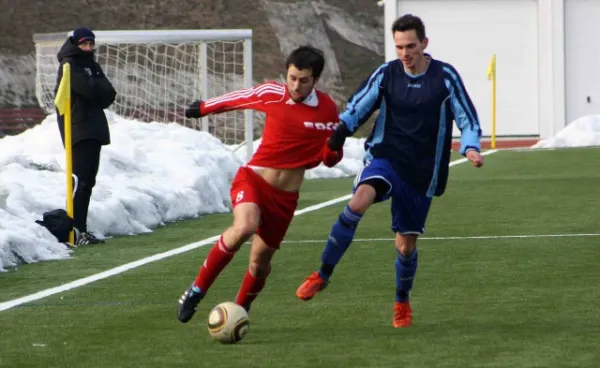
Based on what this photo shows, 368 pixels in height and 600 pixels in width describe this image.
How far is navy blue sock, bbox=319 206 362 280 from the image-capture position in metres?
9.49

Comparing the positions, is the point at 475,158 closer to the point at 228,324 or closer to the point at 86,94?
the point at 228,324

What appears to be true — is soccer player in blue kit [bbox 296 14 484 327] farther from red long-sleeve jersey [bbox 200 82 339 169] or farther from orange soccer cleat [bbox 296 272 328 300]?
red long-sleeve jersey [bbox 200 82 339 169]

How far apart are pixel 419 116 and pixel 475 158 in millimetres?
474

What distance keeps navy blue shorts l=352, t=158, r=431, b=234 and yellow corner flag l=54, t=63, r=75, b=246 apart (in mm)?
5847

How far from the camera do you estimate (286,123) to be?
944 cm

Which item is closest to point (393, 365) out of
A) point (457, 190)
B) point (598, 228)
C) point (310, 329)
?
Answer: point (310, 329)

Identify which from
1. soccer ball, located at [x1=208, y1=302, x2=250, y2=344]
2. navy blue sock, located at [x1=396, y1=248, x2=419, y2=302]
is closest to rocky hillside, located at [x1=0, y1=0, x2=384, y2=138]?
navy blue sock, located at [x1=396, y1=248, x2=419, y2=302]

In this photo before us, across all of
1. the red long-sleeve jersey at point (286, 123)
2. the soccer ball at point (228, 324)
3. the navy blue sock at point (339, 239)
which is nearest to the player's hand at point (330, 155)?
the red long-sleeve jersey at point (286, 123)

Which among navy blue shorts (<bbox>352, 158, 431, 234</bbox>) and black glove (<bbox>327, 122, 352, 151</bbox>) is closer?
black glove (<bbox>327, 122, 352, 151</bbox>)

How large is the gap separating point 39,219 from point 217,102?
236 inches

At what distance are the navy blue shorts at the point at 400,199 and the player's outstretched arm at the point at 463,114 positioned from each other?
0.41 metres

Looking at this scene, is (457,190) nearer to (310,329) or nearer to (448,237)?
(448,237)

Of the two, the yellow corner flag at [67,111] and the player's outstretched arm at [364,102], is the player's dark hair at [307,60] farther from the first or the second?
the yellow corner flag at [67,111]

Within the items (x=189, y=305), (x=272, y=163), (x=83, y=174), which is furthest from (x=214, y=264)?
(x=83, y=174)
